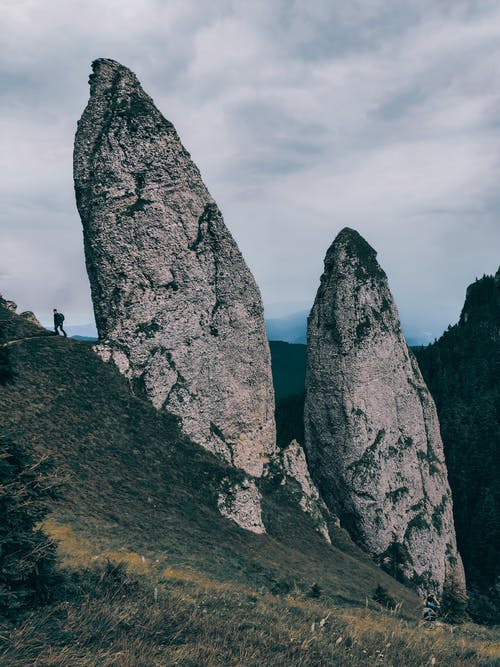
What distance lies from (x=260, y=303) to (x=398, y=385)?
16624 millimetres

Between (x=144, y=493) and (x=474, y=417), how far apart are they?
51562mm

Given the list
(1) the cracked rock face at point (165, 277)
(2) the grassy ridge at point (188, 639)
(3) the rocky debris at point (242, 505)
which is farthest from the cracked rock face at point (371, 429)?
(2) the grassy ridge at point (188, 639)

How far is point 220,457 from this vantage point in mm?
38906

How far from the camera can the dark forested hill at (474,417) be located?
2224 inches

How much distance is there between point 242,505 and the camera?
1326 inches

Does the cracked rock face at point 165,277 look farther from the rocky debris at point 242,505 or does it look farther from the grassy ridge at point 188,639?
the grassy ridge at point 188,639

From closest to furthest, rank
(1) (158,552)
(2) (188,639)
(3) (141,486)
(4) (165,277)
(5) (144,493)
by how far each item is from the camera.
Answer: (2) (188,639) → (1) (158,552) → (5) (144,493) → (3) (141,486) → (4) (165,277)

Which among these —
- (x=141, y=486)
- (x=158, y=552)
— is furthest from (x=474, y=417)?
(x=158, y=552)

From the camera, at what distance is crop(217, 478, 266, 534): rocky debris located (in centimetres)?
3312

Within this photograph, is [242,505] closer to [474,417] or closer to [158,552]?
[158,552]

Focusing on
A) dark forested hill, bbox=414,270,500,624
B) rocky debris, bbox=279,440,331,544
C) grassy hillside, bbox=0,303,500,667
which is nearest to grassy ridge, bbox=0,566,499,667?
grassy hillside, bbox=0,303,500,667

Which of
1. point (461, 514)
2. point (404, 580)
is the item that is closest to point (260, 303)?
point (404, 580)

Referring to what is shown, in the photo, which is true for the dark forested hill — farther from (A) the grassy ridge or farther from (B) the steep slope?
(A) the grassy ridge

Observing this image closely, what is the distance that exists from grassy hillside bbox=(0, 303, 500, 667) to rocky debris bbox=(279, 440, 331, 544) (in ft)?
3.53
